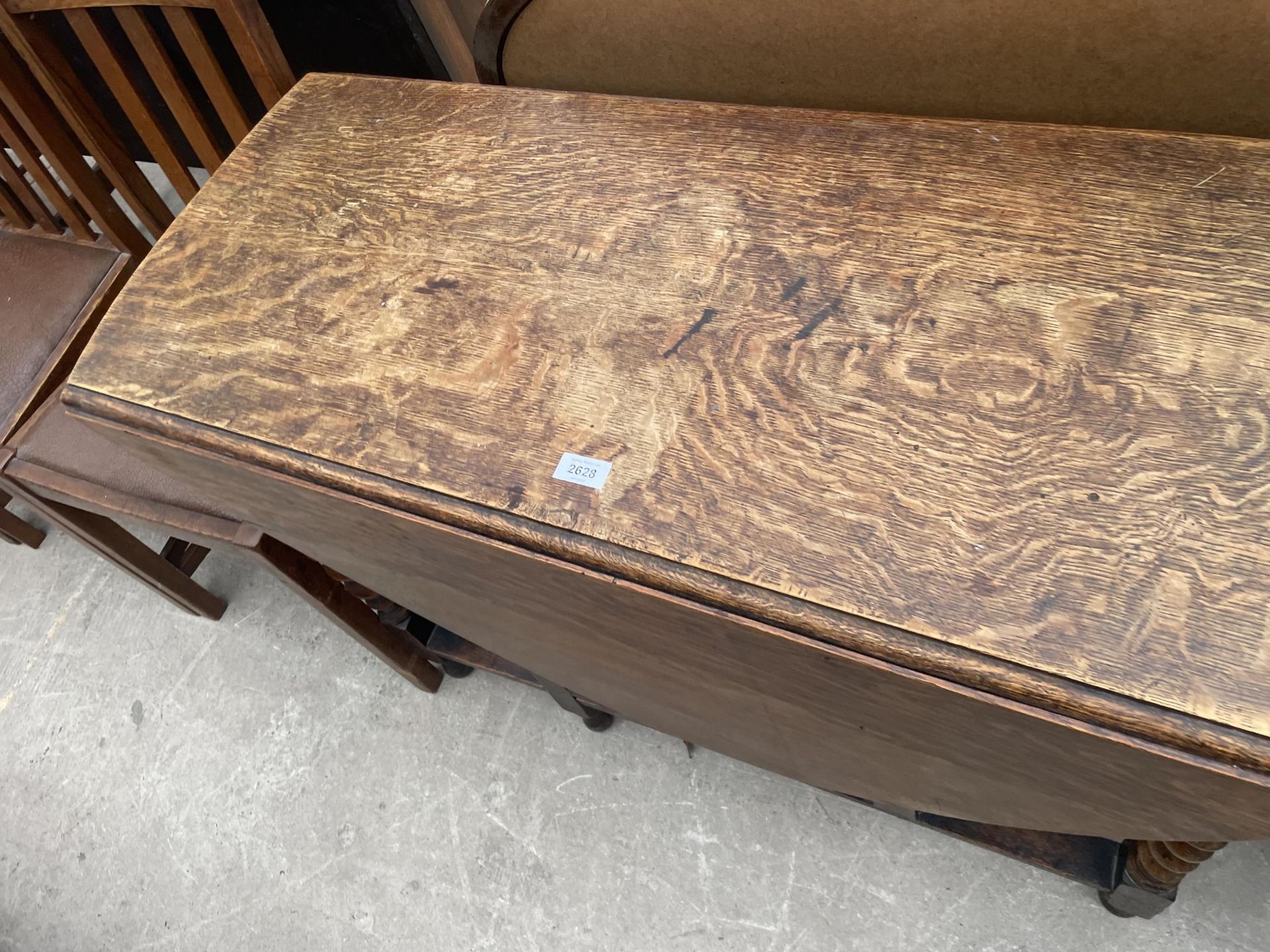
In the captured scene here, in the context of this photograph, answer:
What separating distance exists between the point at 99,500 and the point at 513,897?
31.8 inches

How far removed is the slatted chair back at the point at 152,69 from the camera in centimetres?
107

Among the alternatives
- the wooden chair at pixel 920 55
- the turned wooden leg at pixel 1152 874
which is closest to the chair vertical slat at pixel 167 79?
the wooden chair at pixel 920 55

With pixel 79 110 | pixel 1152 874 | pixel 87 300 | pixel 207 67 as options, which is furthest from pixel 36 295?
pixel 1152 874

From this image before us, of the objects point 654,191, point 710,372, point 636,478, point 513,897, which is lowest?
point 513,897

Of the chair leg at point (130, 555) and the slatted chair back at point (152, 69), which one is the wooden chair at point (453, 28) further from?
the chair leg at point (130, 555)

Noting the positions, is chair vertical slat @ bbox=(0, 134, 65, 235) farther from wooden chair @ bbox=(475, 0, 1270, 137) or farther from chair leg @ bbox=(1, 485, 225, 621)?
wooden chair @ bbox=(475, 0, 1270, 137)

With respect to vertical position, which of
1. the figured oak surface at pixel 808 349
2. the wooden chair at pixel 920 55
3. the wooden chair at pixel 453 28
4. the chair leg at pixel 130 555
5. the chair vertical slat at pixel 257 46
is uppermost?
the wooden chair at pixel 453 28

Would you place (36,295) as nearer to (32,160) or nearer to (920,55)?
(32,160)

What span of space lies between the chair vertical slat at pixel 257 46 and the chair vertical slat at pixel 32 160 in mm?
384

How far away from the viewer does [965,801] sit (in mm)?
779

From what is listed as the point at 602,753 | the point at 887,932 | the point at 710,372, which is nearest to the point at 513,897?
the point at 602,753

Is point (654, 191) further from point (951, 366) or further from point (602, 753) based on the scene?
point (602, 753)

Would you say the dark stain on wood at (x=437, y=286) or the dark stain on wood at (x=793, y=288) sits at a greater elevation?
the dark stain on wood at (x=793, y=288)

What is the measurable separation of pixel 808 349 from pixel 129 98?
964 mm
